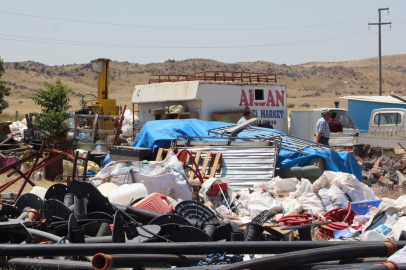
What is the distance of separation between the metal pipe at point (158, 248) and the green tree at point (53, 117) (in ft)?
35.5

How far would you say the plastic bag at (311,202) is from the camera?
7508 millimetres

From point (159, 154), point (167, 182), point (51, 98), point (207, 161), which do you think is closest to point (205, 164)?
point (207, 161)

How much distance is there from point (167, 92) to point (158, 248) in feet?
42.3

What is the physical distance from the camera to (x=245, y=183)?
9.30 meters

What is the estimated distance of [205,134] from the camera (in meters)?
11.4

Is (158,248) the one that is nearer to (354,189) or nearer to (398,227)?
(398,227)

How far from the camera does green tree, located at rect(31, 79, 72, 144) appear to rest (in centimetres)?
1487

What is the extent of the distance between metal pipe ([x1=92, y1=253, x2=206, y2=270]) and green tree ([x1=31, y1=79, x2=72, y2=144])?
11454 millimetres

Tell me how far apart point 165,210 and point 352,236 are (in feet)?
8.41

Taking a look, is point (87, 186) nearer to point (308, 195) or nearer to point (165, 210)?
point (165, 210)

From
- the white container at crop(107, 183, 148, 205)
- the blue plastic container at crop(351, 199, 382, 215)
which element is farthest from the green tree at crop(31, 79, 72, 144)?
the blue plastic container at crop(351, 199, 382, 215)

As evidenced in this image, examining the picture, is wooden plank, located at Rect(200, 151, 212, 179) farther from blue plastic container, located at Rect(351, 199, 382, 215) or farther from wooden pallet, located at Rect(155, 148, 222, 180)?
blue plastic container, located at Rect(351, 199, 382, 215)

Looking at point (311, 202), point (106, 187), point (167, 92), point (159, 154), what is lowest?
point (311, 202)

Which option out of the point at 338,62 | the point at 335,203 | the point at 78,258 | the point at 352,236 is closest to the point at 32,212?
the point at 78,258
